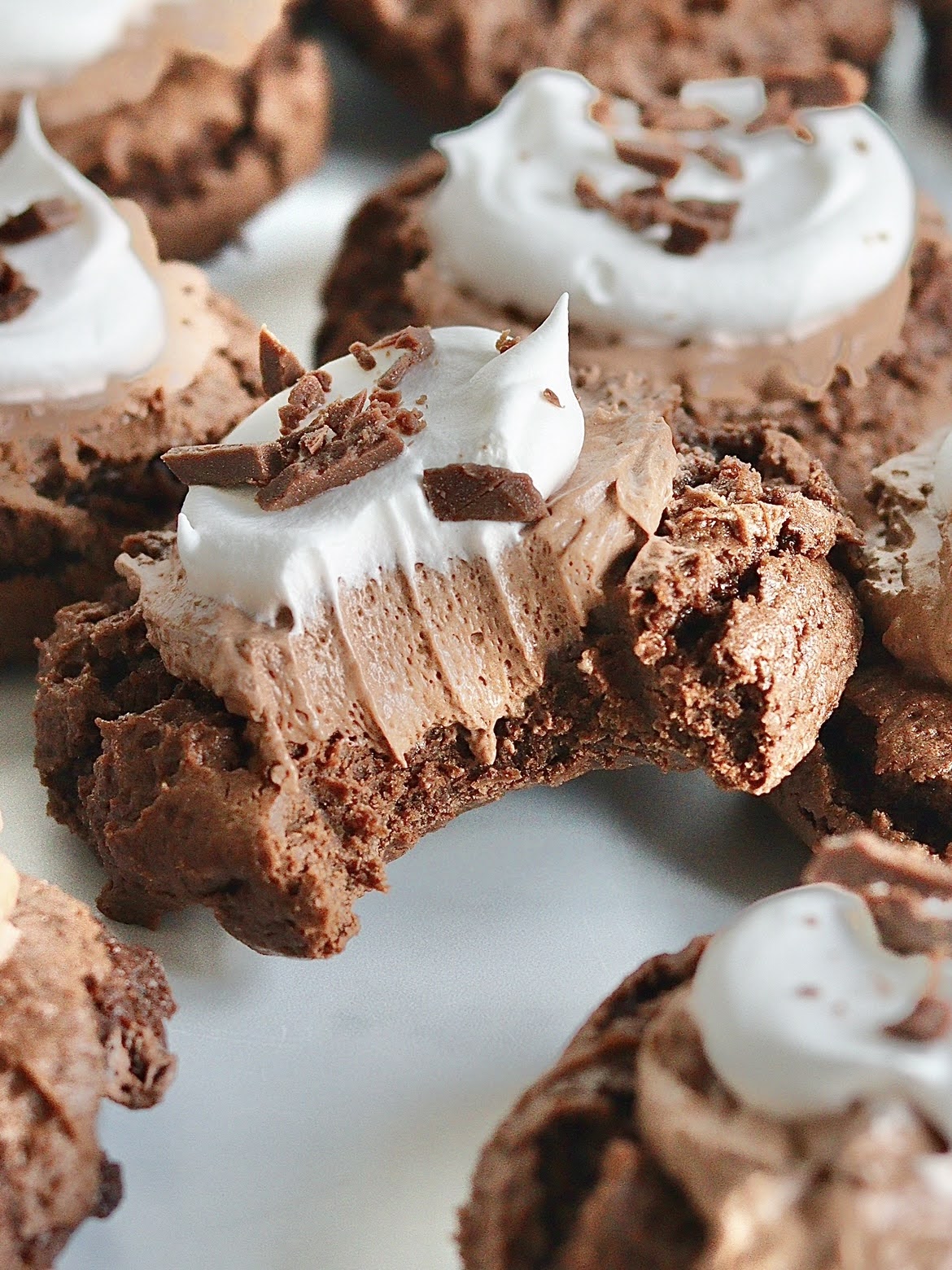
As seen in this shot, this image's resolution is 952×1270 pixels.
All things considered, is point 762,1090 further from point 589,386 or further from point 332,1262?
point 589,386

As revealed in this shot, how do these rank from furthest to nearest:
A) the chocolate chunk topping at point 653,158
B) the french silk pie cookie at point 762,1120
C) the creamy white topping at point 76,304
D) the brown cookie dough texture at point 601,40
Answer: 1. the brown cookie dough texture at point 601,40
2. the chocolate chunk topping at point 653,158
3. the creamy white topping at point 76,304
4. the french silk pie cookie at point 762,1120

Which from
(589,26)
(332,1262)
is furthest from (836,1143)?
(589,26)

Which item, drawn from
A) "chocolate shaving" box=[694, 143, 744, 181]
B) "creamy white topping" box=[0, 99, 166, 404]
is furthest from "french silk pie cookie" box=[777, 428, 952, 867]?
"creamy white topping" box=[0, 99, 166, 404]

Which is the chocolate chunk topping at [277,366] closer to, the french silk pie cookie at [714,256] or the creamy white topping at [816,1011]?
the french silk pie cookie at [714,256]

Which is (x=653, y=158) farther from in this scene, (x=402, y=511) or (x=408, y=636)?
(x=408, y=636)

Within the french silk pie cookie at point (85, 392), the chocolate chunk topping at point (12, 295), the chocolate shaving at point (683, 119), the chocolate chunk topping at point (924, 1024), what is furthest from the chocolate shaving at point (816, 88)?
the chocolate chunk topping at point (924, 1024)

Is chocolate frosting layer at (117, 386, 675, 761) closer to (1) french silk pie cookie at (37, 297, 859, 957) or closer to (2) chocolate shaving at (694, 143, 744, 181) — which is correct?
(1) french silk pie cookie at (37, 297, 859, 957)
